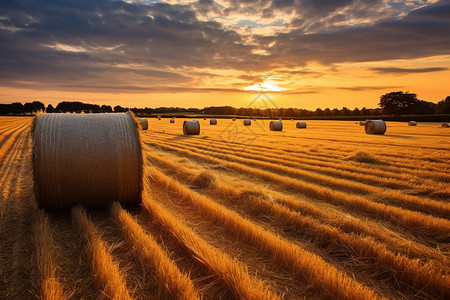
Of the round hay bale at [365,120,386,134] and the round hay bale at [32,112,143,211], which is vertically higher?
the round hay bale at [32,112,143,211]

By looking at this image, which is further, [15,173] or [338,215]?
[15,173]

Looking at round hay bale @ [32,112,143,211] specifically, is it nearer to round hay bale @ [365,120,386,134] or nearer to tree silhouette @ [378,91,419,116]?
round hay bale @ [365,120,386,134]

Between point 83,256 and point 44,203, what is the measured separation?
2160mm

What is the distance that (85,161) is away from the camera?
19.4 ft

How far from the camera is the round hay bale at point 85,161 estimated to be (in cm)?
572

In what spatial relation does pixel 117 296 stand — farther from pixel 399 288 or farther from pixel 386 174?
pixel 386 174

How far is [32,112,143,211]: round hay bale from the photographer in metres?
5.72

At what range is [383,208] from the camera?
6188mm

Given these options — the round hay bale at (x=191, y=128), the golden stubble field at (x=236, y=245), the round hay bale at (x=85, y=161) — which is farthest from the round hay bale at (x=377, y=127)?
the round hay bale at (x=85, y=161)

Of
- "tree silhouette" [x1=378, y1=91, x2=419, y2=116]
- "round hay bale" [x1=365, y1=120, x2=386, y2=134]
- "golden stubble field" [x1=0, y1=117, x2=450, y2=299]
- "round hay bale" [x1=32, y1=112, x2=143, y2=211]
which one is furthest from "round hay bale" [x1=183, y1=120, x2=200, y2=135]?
"tree silhouette" [x1=378, y1=91, x2=419, y2=116]

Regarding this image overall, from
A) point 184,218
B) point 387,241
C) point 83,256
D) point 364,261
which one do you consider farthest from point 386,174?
point 83,256

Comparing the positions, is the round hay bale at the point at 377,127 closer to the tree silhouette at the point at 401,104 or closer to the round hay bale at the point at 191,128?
the round hay bale at the point at 191,128

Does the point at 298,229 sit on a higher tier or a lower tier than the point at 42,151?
lower

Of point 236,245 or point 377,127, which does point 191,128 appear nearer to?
point 377,127
